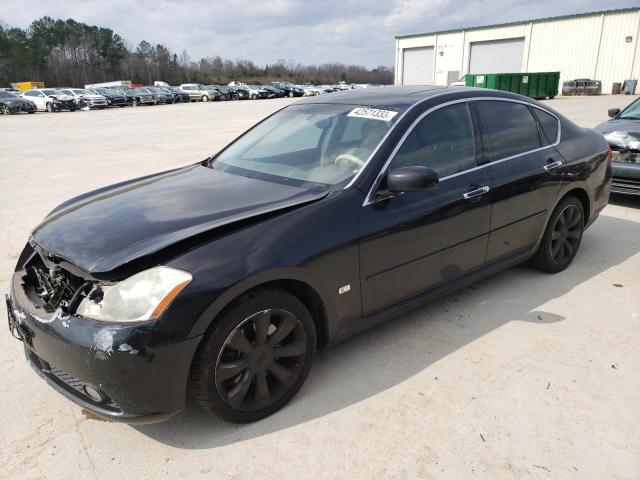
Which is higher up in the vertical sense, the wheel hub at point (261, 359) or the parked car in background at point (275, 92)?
the parked car in background at point (275, 92)

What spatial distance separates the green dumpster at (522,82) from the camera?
33.7m

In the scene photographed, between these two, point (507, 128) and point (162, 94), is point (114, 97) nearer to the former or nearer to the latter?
point (162, 94)

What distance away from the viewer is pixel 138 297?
2.24 metres

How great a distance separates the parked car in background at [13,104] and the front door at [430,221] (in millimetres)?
35450

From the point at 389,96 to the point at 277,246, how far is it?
5.47ft

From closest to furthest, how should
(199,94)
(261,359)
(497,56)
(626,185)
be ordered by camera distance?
(261,359) < (626,185) < (199,94) < (497,56)

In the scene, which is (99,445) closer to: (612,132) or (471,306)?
(471,306)

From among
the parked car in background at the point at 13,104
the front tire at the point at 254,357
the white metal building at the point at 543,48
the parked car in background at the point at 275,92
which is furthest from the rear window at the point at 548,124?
the parked car in background at the point at 275,92

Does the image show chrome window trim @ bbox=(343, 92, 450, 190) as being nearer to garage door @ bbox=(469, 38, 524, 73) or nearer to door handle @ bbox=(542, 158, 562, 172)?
door handle @ bbox=(542, 158, 562, 172)

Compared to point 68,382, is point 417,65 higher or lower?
higher

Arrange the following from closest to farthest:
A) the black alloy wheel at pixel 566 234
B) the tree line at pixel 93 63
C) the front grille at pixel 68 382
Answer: the front grille at pixel 68 382 < the black alloy wheel at pixel 566 234 < the tree line at pixel 93 63

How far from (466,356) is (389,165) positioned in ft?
4.31

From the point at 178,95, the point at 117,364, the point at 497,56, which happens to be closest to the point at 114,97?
the point at 178,95

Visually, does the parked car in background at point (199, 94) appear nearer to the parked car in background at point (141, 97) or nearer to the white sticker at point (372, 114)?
the parked car in background at point (141, 97)
